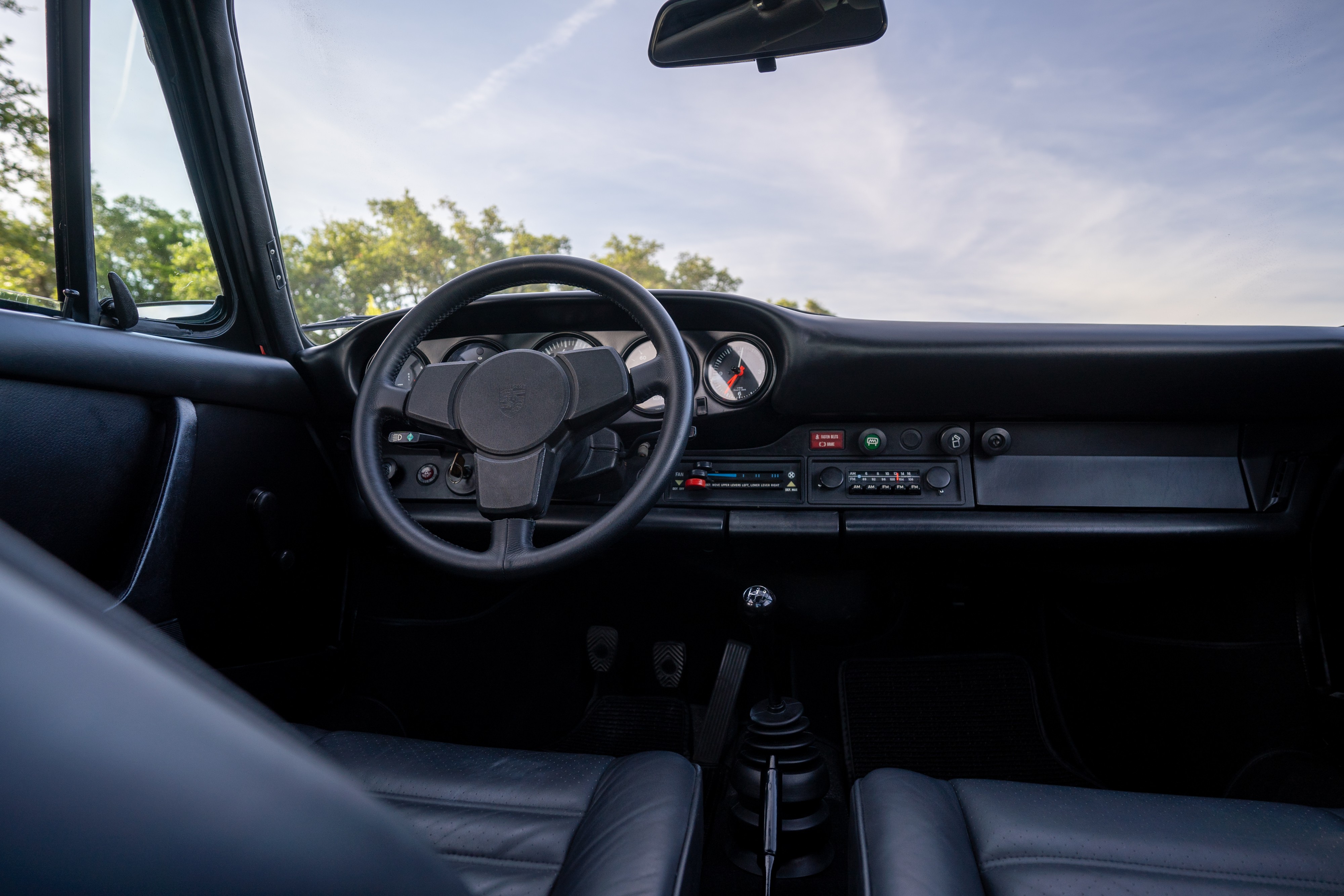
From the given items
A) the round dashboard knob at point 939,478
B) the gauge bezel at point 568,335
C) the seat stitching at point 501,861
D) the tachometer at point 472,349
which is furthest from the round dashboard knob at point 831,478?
the seat stitching at point 501,861

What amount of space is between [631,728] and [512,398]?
132 cm

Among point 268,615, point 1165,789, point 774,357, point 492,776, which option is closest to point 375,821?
point 492,776

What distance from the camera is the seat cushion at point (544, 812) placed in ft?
3.53

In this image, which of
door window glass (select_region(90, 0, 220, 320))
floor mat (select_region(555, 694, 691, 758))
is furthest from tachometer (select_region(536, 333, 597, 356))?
floor mat (select_region(555, 694, 691, 758))

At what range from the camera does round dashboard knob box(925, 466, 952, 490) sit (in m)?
1.94

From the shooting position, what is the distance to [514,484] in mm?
1410

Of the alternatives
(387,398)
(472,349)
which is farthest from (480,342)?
(387,398)

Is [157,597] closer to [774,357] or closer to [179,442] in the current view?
[179,442]

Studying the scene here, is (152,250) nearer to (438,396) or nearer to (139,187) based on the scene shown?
(139,187)

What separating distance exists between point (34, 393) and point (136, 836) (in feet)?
4.84

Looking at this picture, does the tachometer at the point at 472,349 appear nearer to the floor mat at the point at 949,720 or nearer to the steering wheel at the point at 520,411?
the steering wheel at the point at 520,411

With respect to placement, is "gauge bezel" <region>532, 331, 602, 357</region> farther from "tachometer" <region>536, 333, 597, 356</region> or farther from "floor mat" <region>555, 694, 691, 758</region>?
"floor mat" <region>555, 694, 691, 758</region>

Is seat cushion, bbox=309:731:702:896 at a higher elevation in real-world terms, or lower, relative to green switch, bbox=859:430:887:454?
lower

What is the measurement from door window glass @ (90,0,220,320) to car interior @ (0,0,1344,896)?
3cm
